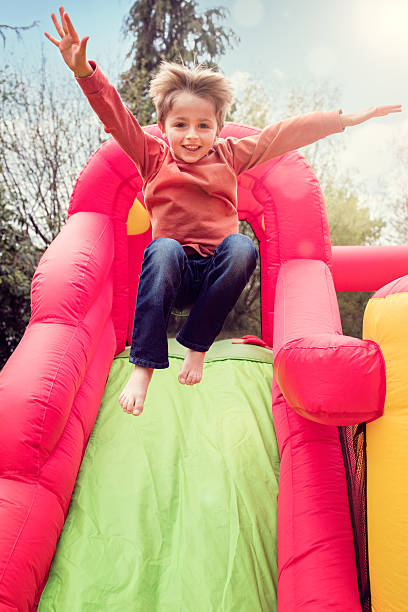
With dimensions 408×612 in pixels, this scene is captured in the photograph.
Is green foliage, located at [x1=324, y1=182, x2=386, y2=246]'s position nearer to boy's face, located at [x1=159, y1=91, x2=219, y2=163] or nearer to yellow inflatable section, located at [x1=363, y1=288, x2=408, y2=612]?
boy's face, located at [x1=159, y1=91, x2=219, y2=163]

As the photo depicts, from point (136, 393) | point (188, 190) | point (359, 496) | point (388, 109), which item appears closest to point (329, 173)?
point (388, 109)

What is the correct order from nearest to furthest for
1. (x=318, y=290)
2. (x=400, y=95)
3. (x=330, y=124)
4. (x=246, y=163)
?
(x=330, y=124) → (x=246, y=163) → (x=318, y=290) → (x=400, y=95)

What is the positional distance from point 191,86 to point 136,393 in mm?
877

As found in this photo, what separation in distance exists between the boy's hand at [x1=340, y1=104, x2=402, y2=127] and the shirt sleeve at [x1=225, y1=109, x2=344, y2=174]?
2 cm

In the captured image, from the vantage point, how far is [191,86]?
4.48 ft

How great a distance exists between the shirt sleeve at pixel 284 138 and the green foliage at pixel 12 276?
2461 mm

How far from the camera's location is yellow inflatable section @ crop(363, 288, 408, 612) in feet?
3.19

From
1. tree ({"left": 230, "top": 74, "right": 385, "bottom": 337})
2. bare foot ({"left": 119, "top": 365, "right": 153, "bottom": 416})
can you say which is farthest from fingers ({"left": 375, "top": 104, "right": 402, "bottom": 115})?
tree ({"left": 230, "top": 74, "right": 385, "bottom": 337})

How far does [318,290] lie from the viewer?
171 centimetres

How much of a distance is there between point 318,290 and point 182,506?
2.89 feet

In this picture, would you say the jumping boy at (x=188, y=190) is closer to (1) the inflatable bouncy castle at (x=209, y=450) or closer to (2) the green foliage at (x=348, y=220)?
(1) the inflatable bouncy castle at (x=209, y=450)

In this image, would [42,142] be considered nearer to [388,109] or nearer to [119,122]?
[119,122]

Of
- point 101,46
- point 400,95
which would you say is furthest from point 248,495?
point 101,46

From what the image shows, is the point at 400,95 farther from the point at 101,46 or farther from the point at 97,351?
the point at 97,351
